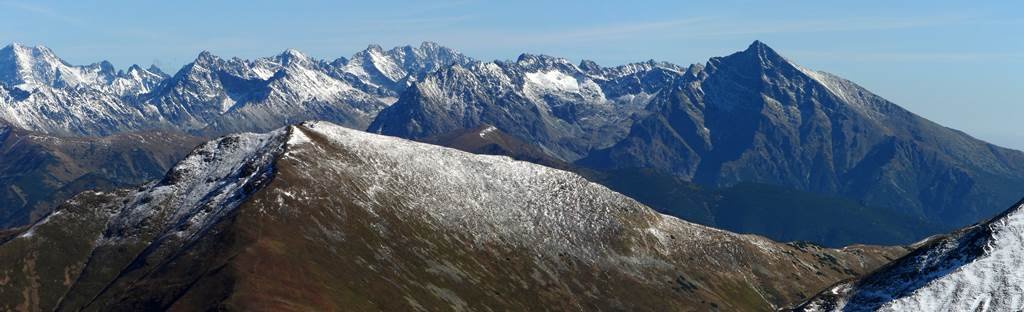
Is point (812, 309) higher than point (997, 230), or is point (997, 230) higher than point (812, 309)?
point (997, 230)

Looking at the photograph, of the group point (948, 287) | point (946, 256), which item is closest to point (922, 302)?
point (948, 287)

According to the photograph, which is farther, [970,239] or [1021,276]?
[970,239]

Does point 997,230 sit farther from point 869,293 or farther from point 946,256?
point 869,293

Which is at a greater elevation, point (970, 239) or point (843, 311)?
point (970, 239)

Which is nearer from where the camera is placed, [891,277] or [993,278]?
[993,278]

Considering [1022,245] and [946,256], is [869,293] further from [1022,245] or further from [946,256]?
[1022,245]

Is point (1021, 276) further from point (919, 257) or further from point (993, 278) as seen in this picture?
point (919, 257)
